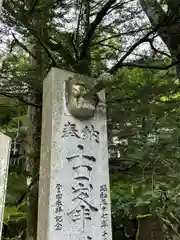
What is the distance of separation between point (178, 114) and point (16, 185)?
144cm

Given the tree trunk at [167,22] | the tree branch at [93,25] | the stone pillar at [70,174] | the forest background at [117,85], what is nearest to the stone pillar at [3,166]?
the stone pillar at [70,174]

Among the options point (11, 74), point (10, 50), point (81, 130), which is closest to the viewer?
point (81, 130)

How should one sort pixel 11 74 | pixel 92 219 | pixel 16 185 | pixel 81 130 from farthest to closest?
pixel 11 74, pixel 16 185, pixel 81 130, pixel 92 219

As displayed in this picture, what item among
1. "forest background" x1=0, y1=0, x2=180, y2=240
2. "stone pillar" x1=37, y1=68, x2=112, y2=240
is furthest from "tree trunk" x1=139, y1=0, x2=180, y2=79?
"stone pillar" x1=37, y1=68, x2=112, y2=240

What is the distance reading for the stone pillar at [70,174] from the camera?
158cm

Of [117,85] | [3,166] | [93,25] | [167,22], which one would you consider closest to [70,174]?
[3,166]

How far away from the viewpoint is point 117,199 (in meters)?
2.64

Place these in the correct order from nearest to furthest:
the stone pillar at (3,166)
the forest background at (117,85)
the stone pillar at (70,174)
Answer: the stone pillar at (3,166) → the stone pillar at (70,174) → the forest background at (117,85)

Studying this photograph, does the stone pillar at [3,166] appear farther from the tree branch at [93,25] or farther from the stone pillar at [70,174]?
the tree branch at [93,25]

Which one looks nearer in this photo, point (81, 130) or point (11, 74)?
point (81, 130)

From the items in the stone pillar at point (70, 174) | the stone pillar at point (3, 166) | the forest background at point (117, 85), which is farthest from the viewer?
the forest background at point (117, 85)

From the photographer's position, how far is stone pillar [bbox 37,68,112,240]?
158cm

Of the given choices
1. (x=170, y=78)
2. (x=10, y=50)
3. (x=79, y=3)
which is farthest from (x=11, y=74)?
(x=170, y=78)

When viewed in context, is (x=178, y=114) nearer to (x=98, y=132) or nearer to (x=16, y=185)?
(x=98, y=132)
